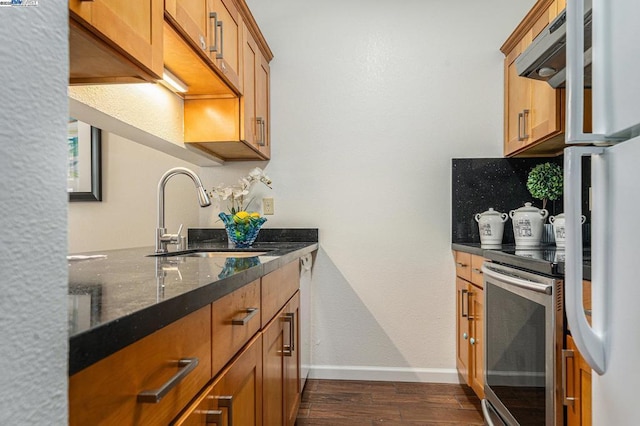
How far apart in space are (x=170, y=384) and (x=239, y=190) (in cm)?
220

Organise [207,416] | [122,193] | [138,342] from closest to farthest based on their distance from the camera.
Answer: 1. [138,342]
2. [207,416]
3. [122,193]

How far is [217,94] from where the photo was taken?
7.84 ft

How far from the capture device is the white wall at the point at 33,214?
1.15ft

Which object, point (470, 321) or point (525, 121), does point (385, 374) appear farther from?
point (525, 121)

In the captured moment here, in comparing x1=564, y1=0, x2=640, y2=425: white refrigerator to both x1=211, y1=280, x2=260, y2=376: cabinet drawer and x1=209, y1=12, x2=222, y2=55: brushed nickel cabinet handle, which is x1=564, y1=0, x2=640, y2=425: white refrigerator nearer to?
x1=211, y1=280, x2=260, y2=376: cabinet drawer

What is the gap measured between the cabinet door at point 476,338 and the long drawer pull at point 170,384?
5.80ft

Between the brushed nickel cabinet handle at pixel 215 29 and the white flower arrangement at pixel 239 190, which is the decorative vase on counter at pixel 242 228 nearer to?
the white flower arrangement at pixel 239 190

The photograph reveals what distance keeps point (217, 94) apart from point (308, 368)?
165 cm

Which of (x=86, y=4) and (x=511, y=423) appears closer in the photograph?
(x=86, y=4)

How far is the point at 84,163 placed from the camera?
109 inches

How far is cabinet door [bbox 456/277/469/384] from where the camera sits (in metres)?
2.57

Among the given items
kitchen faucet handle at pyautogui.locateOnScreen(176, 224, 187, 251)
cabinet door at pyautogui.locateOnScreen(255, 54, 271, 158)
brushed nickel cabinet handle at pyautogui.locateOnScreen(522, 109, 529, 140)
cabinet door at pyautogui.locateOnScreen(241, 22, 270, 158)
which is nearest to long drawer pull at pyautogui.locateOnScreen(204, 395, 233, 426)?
kitchen faucet handle at pyautogui.locateOnScreen(176, 224, 187, 251)

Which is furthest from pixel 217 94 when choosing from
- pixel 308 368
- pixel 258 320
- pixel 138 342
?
pixel 138 342

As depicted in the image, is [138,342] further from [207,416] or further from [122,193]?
[122,193]
